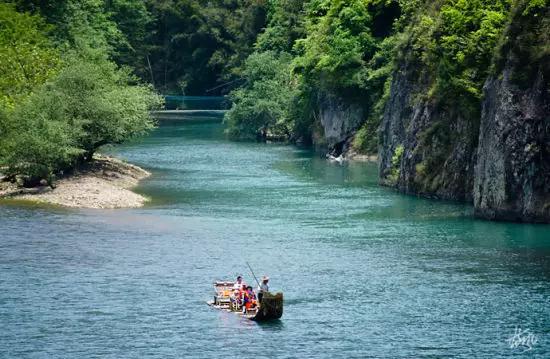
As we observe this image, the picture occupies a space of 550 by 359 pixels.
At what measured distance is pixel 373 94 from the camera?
438 feet

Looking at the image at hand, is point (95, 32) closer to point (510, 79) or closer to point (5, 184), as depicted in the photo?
point (5, 184)

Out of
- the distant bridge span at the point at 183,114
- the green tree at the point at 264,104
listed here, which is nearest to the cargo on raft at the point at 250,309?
the green tree at the point at 264,104

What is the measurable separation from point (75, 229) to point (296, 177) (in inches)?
1297

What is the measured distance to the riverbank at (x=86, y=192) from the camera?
98875 millimetres

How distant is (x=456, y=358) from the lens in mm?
57625

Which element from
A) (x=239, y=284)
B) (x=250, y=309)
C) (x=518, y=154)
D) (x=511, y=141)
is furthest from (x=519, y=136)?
(x=250, y=309)

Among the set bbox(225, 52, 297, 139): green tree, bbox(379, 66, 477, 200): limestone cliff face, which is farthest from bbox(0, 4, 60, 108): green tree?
bbox(379, 66, 477, 200): limestone cliff face

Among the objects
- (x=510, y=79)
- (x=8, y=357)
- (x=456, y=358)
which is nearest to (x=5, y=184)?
(x=510, y=79)

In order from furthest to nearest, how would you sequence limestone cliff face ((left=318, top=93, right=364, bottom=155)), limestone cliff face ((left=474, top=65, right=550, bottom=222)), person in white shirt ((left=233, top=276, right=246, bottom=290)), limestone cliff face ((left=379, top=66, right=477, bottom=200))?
limestone cliff face ((left=318, top=93, right=364, bottom=155))
limestone cliff face ((left=379, top=66, right=477, bottom=200))
limestone cliff face ((left=474, top=65, right=550, bottom=222))
person in white shirt ((left=233, top=276, right=246, bottom=290))

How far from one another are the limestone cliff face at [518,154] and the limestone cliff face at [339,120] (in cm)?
4430

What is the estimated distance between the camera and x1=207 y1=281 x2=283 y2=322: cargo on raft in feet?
210

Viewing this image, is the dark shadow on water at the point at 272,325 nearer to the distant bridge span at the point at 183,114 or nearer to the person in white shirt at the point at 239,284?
the person in white shirt at the point at 239,284
